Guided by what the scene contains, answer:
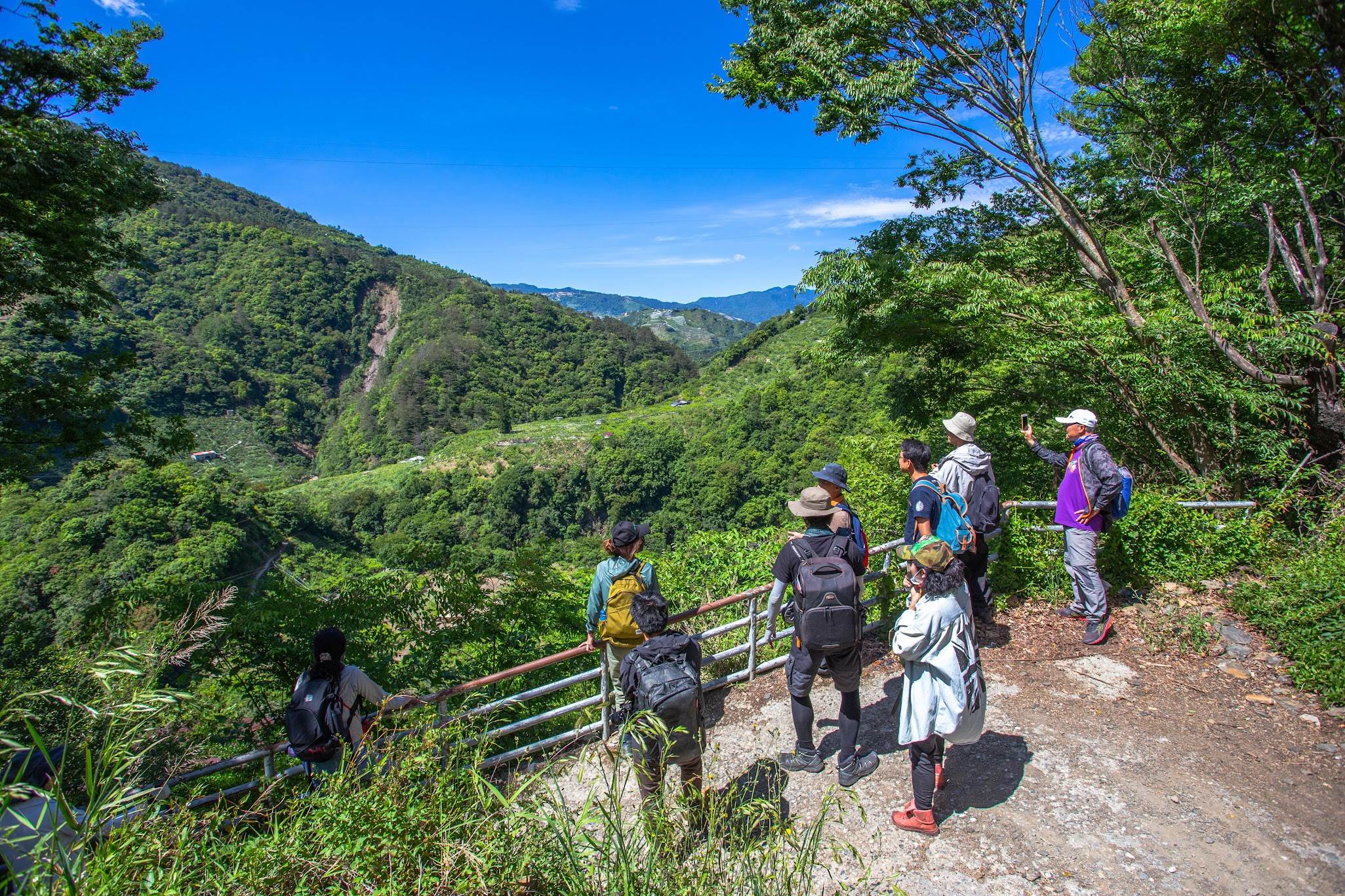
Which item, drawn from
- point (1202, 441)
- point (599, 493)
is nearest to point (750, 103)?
point (1202, 441)

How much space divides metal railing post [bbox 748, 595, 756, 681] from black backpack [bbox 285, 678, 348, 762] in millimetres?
2586

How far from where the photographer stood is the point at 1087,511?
452cm

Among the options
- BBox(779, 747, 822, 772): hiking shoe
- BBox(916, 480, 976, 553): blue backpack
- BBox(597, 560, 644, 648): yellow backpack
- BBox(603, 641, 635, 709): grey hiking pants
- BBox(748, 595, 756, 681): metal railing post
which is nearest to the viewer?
BBox(779, 747, 822, 772): hiking shoe

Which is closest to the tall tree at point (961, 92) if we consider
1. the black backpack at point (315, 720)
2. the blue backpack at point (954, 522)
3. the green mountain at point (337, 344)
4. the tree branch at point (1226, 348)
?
the tree branch at point (1226, 348)

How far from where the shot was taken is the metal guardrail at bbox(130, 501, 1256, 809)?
9.66ft

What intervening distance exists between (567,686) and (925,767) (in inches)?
95.2

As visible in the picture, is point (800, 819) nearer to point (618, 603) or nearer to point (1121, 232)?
point (618, 603)

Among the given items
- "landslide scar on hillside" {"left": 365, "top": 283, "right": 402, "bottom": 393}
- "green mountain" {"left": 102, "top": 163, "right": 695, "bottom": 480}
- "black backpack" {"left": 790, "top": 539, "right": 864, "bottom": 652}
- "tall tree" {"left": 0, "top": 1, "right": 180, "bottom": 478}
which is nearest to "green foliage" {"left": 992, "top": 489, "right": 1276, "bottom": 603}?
"black backpack" {"left": 790, "top": 539, "right": 864, "bottom": 652}

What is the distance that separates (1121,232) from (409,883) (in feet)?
36.2

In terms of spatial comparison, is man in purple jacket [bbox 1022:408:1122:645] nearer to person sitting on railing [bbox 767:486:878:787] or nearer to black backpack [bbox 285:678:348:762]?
person sitting on railing [bbox 767:486:878:787]

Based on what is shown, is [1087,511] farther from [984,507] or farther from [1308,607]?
[1308,607]

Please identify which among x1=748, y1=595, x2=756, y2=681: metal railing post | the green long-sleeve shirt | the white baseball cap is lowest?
x1=748, y1=595, x2=756, y2=681: metal railing post

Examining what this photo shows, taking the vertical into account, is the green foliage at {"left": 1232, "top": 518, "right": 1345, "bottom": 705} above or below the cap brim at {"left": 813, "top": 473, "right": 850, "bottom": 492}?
below

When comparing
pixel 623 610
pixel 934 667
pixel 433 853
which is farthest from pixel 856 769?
pixel 433 853
